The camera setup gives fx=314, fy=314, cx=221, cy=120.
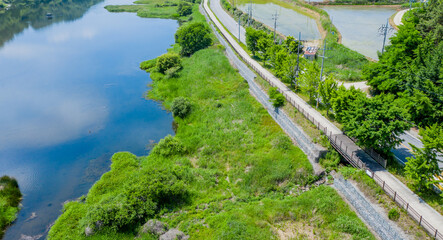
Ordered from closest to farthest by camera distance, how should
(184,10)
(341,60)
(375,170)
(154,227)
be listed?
(154,227) < (375,170) < (341,60) < (184,10)

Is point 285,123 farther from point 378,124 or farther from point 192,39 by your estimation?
point 192,39

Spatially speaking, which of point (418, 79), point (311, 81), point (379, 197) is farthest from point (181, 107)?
point (418, 79)

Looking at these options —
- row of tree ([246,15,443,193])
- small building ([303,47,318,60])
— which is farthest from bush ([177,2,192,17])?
row of tree ([246,15,443,193])

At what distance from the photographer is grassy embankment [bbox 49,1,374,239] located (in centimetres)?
2812

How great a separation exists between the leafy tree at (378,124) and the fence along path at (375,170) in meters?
1.76

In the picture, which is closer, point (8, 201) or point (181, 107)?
point (8, 201)

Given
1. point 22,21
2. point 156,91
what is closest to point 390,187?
point 156,91

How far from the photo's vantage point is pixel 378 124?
2942cm

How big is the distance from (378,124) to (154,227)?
22.9m

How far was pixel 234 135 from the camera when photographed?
43.3m

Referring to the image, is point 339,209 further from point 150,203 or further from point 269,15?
point 269,15

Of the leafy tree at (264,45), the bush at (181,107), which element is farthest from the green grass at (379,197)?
the leafy tree at (264,45)

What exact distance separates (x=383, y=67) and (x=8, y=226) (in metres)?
49.4

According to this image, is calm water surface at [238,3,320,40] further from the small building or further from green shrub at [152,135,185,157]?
green shrub at [152,135,185,157]
